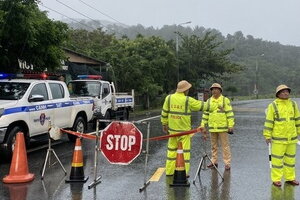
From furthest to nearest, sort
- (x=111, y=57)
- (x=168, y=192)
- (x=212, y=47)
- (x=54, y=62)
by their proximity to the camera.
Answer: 1. (x=212, y=47)
2. (x=111, y=57)
3. (x=54, y=62)
4. (x=168, y=192)

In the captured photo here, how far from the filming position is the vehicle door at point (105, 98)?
60.4 feet

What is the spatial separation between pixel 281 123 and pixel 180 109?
5.89ft

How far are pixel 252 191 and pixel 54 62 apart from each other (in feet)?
34.4

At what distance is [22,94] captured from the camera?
11.5 metres

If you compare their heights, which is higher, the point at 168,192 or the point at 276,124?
the point at 276,124

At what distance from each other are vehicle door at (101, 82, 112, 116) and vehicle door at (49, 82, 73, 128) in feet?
15.5

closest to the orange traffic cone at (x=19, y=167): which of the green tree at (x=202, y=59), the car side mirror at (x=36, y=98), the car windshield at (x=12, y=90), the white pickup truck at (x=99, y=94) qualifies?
the car side mirror at (x=36, y=98)

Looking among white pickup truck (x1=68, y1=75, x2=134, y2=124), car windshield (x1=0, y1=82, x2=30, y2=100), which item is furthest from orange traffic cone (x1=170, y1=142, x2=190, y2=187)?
white pickup truck (x1=68, y1=75, x2=134, y2=124)

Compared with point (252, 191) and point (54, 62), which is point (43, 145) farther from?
point (252, 191)

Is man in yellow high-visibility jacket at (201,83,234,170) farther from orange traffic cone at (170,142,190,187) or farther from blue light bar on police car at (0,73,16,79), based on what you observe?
blue light bar on police car at (0,73,16,79)

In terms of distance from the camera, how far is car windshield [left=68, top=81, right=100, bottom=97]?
60.3 ft

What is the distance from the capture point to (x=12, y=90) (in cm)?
1166

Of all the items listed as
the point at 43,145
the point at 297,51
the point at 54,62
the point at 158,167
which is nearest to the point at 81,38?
the point at 54,62

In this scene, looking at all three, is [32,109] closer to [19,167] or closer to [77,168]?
[19,167]
